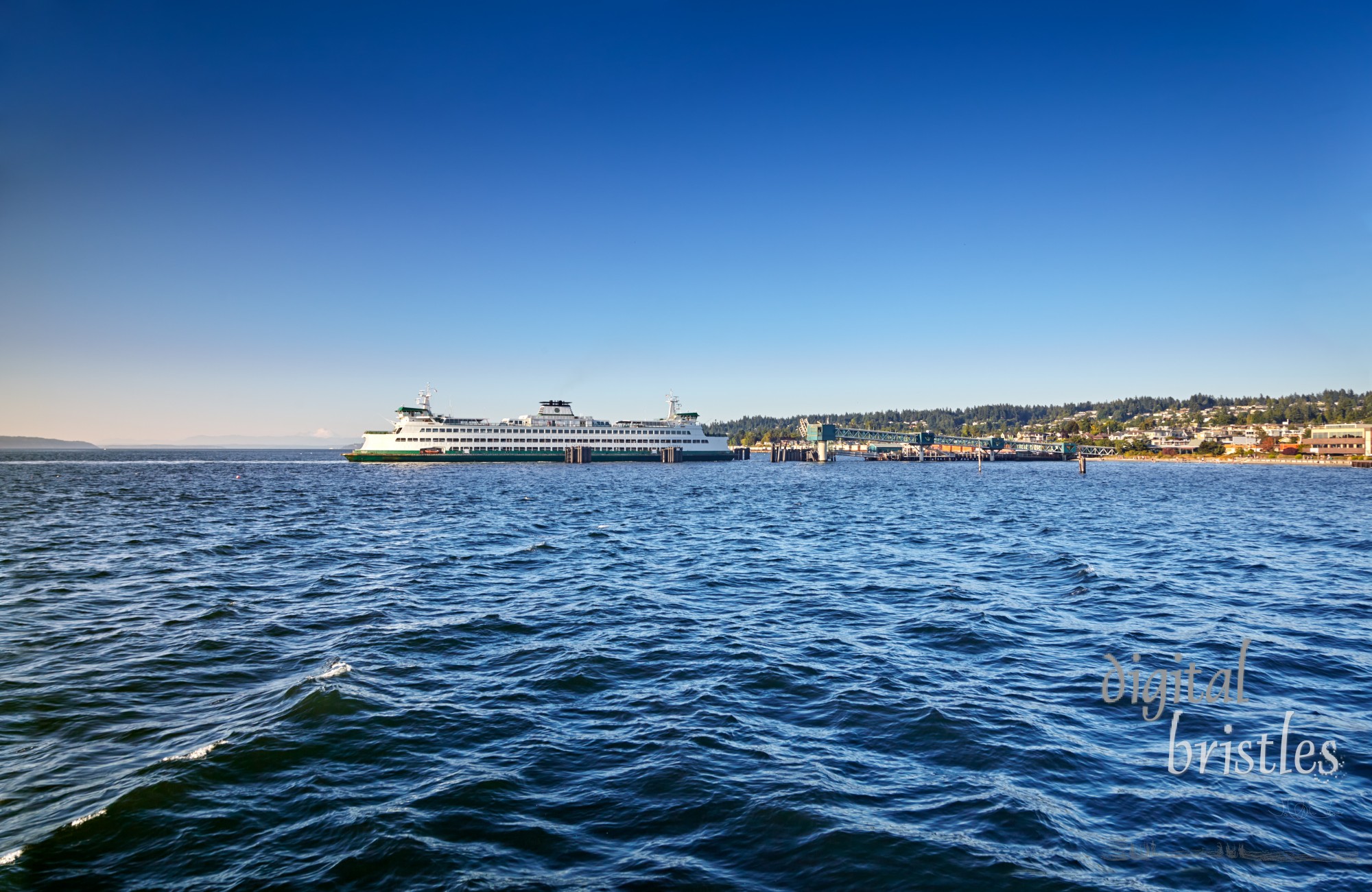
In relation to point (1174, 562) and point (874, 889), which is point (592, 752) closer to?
point (874, 889)

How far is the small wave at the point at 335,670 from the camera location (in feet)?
46.7

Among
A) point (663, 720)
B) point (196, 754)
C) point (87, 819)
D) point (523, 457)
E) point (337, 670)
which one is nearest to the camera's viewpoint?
point (87, 819)

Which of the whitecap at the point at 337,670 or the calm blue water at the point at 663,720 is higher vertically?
the whitecap at the point at 337,670

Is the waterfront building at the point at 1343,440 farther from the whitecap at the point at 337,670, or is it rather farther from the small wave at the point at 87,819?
the small wave at the point at 87,819

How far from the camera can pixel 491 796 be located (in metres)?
9.52

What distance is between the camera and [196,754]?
10641 mm

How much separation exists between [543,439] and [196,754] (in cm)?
14050

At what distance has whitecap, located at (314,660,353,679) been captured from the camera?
46.8ft

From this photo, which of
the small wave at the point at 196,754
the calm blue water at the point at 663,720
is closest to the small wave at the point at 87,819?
the calm blue water at the point at 663,720

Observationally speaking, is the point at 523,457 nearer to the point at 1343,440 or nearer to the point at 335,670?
the point at 335,670

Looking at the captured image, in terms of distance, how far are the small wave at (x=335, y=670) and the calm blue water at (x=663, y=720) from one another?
0.29 feet

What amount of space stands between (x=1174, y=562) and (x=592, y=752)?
2872cm

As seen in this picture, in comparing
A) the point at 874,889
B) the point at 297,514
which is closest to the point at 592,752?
the point at 874,889

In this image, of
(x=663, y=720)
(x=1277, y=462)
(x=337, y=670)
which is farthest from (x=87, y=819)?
(x=1277, y=462)
